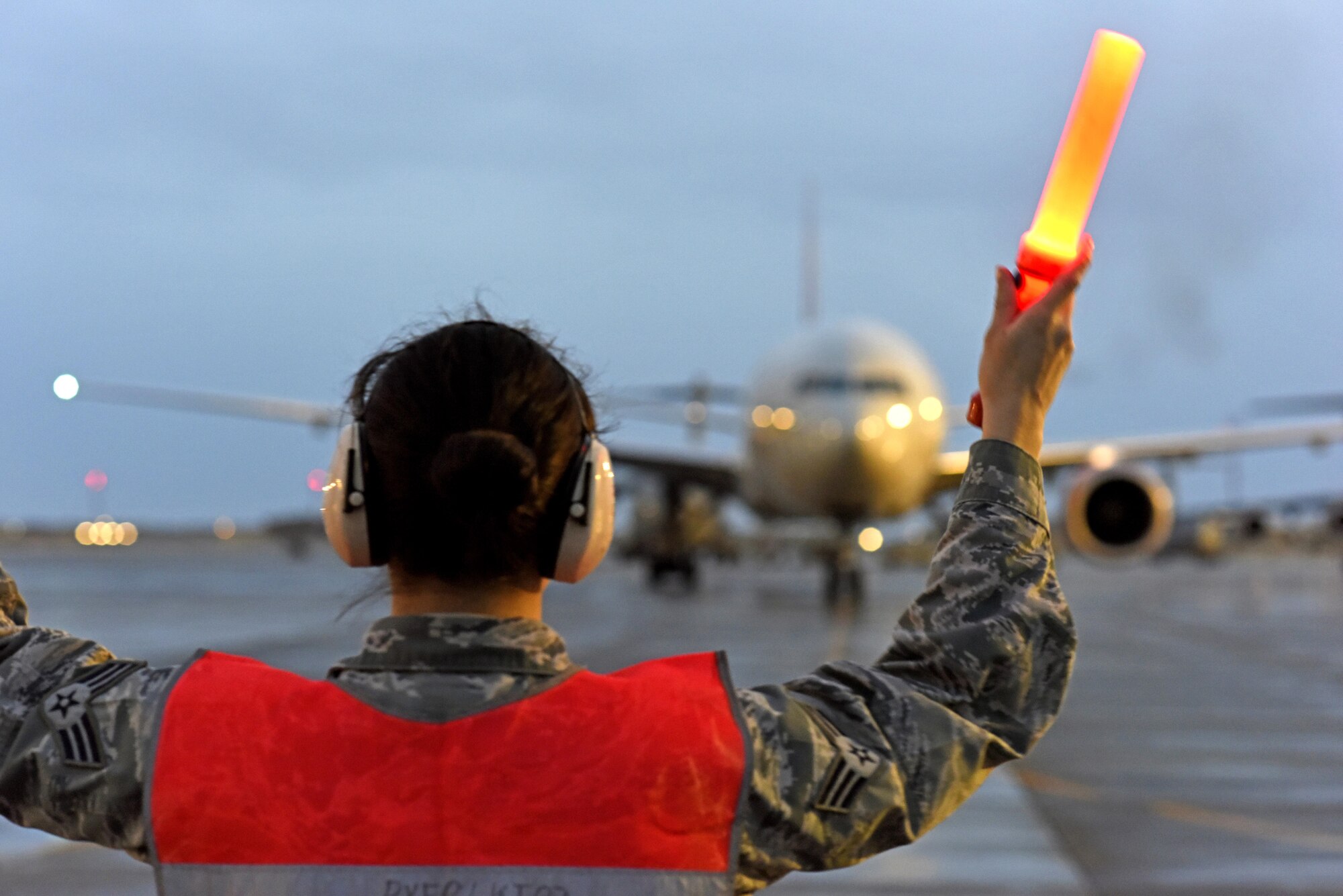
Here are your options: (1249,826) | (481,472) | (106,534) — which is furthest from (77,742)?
(106,534)

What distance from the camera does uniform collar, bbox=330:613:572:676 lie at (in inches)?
46.5

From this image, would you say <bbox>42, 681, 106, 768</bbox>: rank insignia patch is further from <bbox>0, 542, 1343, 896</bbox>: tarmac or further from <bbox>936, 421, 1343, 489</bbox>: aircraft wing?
<bbox>936, 421, 1343, 489</bbox>: aircraft wing

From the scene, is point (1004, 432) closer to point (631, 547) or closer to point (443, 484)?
point (443, 484)

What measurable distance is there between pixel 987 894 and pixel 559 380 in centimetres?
313

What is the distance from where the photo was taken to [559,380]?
1278 mm

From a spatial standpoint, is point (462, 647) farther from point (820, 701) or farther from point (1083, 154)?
point (1083, 154)

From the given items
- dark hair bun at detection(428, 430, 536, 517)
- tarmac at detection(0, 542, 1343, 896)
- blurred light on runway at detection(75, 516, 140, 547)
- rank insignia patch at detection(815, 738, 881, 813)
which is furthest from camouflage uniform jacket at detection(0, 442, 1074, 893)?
blurred light on runway at detection(75, 516, 140, 547)

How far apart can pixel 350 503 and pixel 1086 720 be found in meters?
6.95

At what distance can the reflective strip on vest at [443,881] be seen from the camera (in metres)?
1.10

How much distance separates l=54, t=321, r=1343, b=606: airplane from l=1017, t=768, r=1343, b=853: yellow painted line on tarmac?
8.37 meters

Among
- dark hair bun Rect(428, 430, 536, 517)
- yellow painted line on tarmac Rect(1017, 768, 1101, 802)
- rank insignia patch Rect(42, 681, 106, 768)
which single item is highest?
dark hair bun Rect(428, 430, 536, 517)

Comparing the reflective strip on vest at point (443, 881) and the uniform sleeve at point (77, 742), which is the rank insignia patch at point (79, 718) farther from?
the reflective strip on vest at point (443, 881)

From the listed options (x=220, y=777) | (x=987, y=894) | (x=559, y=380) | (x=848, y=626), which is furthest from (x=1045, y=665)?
(x=848, y=626)

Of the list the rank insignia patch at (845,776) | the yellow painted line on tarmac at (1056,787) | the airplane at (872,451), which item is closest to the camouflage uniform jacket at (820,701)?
the rank insignia patch at (845,776)
